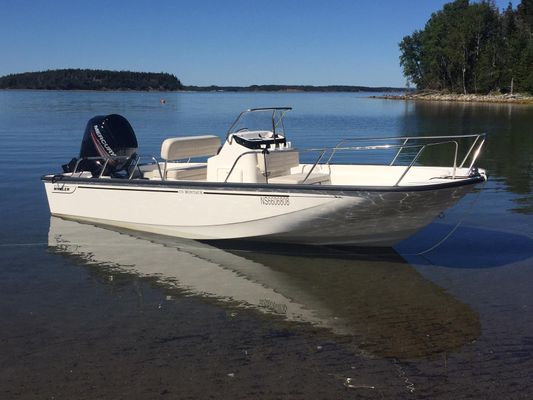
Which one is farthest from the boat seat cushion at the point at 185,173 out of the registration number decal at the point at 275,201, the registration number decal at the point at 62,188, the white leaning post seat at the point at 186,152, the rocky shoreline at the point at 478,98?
the rocky shoreline at the point at 478,98

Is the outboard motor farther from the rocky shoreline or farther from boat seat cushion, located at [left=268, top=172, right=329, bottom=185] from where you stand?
the rocky shoreline

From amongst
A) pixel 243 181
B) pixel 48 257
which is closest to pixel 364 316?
pixel 243 181

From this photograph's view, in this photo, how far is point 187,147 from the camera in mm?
9781

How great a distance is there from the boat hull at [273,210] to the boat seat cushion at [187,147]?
2.63 feet

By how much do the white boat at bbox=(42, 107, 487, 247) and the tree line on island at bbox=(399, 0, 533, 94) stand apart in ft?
249

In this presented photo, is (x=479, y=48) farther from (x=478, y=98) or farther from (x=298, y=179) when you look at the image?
(x=298, y=179)

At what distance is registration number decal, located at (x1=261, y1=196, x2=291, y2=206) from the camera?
7.78 meters

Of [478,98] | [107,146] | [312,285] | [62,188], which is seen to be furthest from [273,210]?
[478,98]

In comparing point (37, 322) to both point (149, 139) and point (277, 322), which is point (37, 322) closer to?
point (277, 322)

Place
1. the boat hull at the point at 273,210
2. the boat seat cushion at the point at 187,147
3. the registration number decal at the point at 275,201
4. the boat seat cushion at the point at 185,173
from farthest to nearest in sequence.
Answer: the boat seat cushion at the point at 185,173
the boat seat cushion at the point at 187,147
the registration number decal at the point at 275,201
the boat hull at the point at 273,210

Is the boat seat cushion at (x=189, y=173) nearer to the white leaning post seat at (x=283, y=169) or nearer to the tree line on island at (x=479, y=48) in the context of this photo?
the white leaning post seat at (x=283, y=169)

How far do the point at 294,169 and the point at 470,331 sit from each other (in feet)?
14.8

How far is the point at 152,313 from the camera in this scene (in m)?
6.25

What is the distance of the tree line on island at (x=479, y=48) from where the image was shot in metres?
80.9
